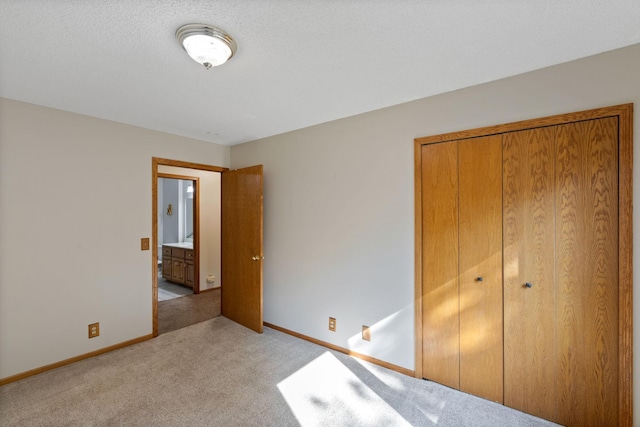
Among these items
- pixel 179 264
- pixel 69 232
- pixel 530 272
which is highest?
pixel 69 232

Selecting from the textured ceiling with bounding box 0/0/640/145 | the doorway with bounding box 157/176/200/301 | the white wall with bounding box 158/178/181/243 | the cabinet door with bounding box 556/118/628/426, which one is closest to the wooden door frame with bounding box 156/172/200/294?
the doorway with bounding box 157/176/200/301

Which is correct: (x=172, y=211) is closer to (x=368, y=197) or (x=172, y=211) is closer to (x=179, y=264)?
(x=179, y=264)

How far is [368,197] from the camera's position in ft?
8.93

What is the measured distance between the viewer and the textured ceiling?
138 cm

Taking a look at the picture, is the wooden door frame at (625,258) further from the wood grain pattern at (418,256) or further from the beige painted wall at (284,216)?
the wood grain pattern at (418,256)

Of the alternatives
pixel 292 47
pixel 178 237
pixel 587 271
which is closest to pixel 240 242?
pixel 292 47

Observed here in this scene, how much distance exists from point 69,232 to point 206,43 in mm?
2327

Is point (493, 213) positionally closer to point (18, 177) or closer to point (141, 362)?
point (141, 362)

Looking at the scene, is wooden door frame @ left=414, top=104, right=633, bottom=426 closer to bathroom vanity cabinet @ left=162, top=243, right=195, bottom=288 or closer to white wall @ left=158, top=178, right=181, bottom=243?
bathroom vanity cabinet @ left=162, top=243, right=195, bottom=288

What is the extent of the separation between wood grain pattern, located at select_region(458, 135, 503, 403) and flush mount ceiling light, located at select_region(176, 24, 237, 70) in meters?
1.78

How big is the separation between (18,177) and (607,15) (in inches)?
162

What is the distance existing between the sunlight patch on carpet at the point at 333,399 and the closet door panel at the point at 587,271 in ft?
3.70

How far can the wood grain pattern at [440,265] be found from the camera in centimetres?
227

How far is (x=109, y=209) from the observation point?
2949 mm
